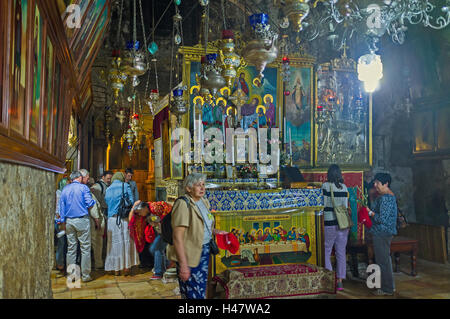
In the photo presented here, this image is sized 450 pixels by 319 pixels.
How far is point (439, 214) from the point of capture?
25.5 ft

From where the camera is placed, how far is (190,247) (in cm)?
324

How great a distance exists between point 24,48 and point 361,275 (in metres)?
5.81

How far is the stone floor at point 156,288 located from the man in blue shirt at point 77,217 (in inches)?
14.2

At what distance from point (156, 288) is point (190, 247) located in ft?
8.10

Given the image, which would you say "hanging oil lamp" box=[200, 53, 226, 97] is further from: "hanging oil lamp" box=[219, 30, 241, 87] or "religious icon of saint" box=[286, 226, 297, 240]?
"religious icon of saint" box=[286, 226, 297, 240]

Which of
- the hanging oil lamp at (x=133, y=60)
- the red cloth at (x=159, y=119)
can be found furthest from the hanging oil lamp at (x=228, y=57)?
the red cloth at (x=159, y=119)

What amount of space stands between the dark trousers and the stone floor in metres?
0.18

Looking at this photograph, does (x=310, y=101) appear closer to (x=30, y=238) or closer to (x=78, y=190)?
(x=78, y=190)

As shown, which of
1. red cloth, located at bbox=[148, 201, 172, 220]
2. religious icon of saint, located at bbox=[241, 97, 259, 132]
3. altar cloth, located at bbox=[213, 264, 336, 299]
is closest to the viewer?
altar cloth, located at bbox=[213, 264, 336, 299]

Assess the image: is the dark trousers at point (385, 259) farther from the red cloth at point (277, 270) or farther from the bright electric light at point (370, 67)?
the bright electric light at point (370, 67)

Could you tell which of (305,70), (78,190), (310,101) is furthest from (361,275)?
(78,190)

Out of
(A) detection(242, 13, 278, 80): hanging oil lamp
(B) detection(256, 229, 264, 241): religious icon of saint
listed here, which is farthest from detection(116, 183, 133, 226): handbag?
(A) detection(242, 13, 278, 80): hanging oil lamp

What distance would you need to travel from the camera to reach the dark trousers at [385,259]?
4.93 metres

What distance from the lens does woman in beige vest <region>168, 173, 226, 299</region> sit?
3.18 metres
